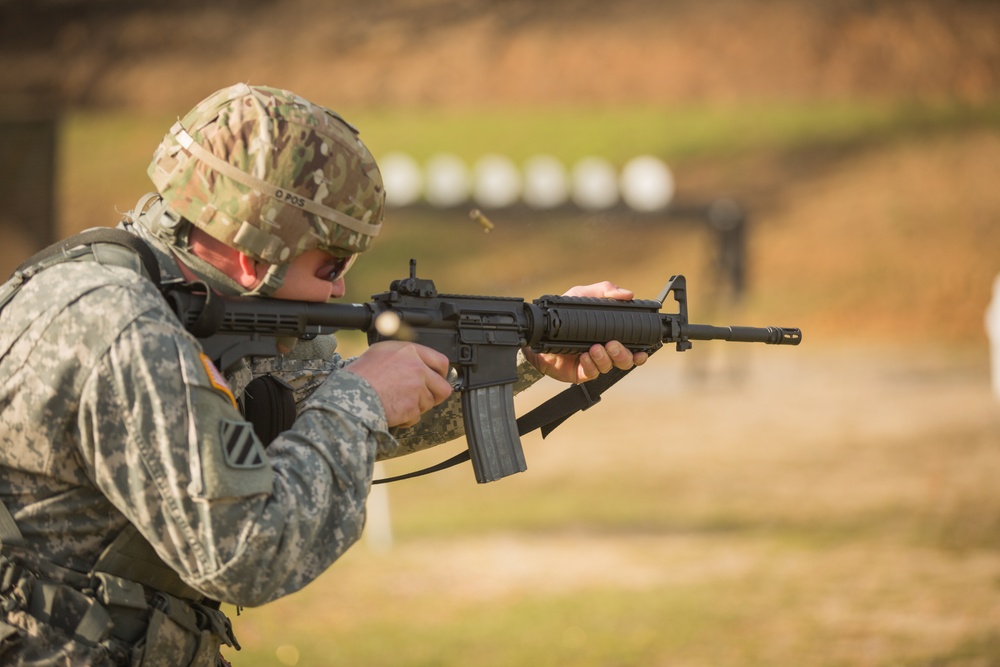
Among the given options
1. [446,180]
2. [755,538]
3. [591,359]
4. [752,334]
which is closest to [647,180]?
[446,180]

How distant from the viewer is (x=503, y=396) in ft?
11.0

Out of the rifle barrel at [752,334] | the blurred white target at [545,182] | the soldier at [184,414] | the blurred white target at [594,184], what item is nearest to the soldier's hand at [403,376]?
the soldier at [184,414]

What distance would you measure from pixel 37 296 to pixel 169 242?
0.40 meters

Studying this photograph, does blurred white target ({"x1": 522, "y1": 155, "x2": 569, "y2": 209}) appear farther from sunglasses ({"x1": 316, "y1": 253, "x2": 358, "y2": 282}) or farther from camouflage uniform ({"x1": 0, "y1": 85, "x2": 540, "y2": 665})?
camouflage uniform ({"x1": 0, "y1": 85, "x2": 540, "y2": 665})

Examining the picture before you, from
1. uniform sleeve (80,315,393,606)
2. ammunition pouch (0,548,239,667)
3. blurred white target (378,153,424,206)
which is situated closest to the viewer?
uniform sleeve (80,315,393,606)

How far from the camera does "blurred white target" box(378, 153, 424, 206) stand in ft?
65.4

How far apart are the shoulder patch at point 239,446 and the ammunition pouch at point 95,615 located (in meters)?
0.43

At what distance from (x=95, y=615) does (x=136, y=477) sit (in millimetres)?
368

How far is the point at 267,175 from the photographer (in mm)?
2598

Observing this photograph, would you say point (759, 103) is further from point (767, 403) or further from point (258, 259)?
point (258, 259)

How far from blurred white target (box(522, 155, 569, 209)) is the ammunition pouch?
1596 centimetres

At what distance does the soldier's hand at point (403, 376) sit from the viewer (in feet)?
8.70

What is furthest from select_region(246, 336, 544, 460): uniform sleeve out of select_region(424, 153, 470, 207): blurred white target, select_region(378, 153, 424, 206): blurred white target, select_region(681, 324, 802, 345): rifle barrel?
select_region(378, 153, 424, 206): blurred white target

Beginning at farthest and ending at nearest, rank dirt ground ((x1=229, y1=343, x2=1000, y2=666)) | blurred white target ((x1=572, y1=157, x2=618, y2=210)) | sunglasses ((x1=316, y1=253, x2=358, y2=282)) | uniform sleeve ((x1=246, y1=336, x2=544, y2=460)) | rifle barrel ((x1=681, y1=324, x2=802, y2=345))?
blurred white target ((x1=572, y1=157, x2=618, y2=210)), dirt ground ((x1=229, y1=343, x2=1000, y2=666)), rifle barrel ((x1=681, y1=324, x2=802, y2=345)), uniform sleeve ((x1=246, y1=336, x2=544, y2=460)), sunglasses ((x1=316, y1=253, x2=358, y2=282))
